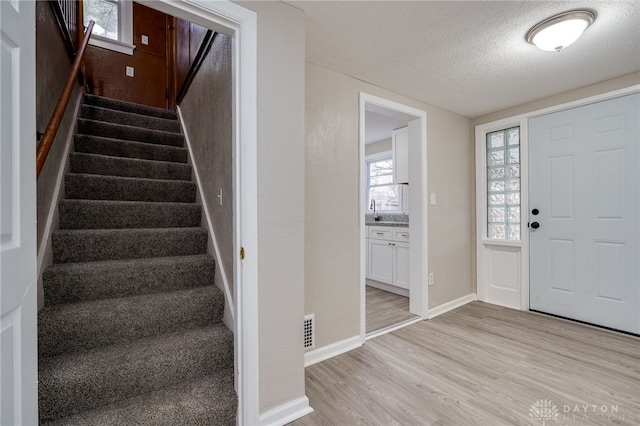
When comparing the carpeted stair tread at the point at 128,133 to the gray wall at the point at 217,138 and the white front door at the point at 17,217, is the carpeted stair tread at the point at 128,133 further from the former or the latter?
the white front door at the point at 17,217

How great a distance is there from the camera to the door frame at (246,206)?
1.45 meters

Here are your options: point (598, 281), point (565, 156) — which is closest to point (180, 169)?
point (565, 156)

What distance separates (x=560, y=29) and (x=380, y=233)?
277 cm

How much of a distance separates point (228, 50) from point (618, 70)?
3.17 m

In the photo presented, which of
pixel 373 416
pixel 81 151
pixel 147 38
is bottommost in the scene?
pixel 373 416

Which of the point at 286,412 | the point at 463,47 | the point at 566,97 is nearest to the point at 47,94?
the point at 286,412

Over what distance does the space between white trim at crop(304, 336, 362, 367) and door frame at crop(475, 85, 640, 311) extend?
2.02 meters

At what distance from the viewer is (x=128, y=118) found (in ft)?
10.2

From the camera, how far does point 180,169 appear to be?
2820 millimetres

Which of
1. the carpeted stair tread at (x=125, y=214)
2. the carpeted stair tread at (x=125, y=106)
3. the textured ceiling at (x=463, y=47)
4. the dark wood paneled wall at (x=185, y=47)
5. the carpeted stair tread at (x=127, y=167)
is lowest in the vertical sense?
the carpeted stair tread at (x=125, y=214)

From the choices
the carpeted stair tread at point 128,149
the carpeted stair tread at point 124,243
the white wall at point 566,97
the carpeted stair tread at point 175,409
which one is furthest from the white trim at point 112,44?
the white wall at point 566,97

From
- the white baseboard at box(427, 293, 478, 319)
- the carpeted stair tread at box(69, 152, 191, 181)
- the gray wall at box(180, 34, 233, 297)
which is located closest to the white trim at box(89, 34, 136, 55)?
the gray wall at box(180, 34, 233, 297)

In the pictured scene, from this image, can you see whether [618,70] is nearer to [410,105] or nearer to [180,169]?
[410,105]

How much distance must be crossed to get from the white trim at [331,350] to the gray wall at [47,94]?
5.49 feet
